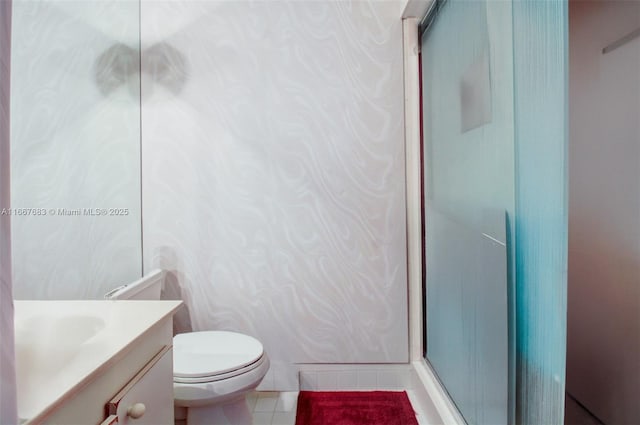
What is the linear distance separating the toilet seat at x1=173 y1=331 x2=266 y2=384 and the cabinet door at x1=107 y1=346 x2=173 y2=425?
339 millimetres

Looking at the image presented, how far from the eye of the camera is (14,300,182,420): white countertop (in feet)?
1.94

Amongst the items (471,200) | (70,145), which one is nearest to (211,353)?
(70,145)

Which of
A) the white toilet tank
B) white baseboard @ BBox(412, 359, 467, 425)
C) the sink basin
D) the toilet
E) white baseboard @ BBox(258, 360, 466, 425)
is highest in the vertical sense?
the sink basin

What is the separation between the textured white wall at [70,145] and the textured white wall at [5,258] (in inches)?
9.7

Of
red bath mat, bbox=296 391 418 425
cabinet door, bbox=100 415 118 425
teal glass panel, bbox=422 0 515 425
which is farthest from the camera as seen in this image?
red bath mat, bbox=296 391 418 425

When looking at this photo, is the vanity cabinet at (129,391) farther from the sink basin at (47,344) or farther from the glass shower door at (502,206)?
the glass shower door at (502,206)

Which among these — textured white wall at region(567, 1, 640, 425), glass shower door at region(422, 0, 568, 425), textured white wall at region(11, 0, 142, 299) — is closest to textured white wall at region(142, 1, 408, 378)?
textured white wall at region(11, 0, 142, 299)

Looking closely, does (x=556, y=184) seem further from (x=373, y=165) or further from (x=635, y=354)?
(x=373, y=165)

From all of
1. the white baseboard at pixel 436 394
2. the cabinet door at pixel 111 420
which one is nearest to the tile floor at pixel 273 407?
the white baseboard at pixel 436 394

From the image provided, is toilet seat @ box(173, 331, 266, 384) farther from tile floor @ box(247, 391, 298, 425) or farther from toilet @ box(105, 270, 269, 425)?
tile floor @ box(247, 391, 298, 425)

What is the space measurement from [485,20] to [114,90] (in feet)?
4.53

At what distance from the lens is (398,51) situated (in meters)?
1.97

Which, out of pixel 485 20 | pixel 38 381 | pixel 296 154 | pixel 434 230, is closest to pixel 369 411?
pixel 434 230

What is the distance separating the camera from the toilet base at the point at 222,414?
1.44m
